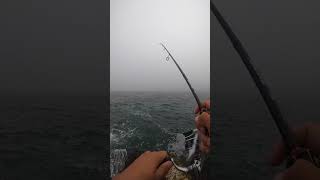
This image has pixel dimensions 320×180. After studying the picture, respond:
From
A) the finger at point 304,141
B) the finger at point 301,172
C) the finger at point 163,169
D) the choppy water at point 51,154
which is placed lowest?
the choppy water at point 51,154

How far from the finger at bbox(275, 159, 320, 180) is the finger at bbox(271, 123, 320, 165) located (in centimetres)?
14

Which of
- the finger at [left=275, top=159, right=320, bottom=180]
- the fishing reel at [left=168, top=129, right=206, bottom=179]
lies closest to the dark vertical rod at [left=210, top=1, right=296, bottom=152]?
the finger at [left=275, top=159, right=320, bottom=180]

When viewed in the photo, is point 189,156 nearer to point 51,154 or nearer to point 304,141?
point 304,141

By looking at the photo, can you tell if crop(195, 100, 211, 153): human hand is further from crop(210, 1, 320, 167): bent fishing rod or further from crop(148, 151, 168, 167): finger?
crop(210, 1, 320, 167): bent fishing rod

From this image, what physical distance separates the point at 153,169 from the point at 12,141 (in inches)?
552

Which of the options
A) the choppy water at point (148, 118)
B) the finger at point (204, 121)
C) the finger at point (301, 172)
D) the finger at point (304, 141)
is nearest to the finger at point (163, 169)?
the choppy water at point (148, 118)

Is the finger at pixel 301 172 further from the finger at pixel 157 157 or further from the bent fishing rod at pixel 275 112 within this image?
the finger at pixel 157 157

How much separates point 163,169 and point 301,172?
159 cm

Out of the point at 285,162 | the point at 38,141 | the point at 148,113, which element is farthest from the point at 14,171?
the point at 285,162

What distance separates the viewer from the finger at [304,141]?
79 centimetres

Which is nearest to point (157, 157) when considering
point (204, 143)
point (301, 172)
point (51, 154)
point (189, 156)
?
point (189, 156)

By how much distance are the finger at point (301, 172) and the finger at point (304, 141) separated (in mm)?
139

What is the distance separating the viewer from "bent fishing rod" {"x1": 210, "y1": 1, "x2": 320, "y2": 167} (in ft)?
2.34

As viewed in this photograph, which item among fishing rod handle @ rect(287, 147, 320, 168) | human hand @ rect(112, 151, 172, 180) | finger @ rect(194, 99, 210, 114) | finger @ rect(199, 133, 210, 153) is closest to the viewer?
fishing rod handle @ rect(287, 147, 320, 168)
